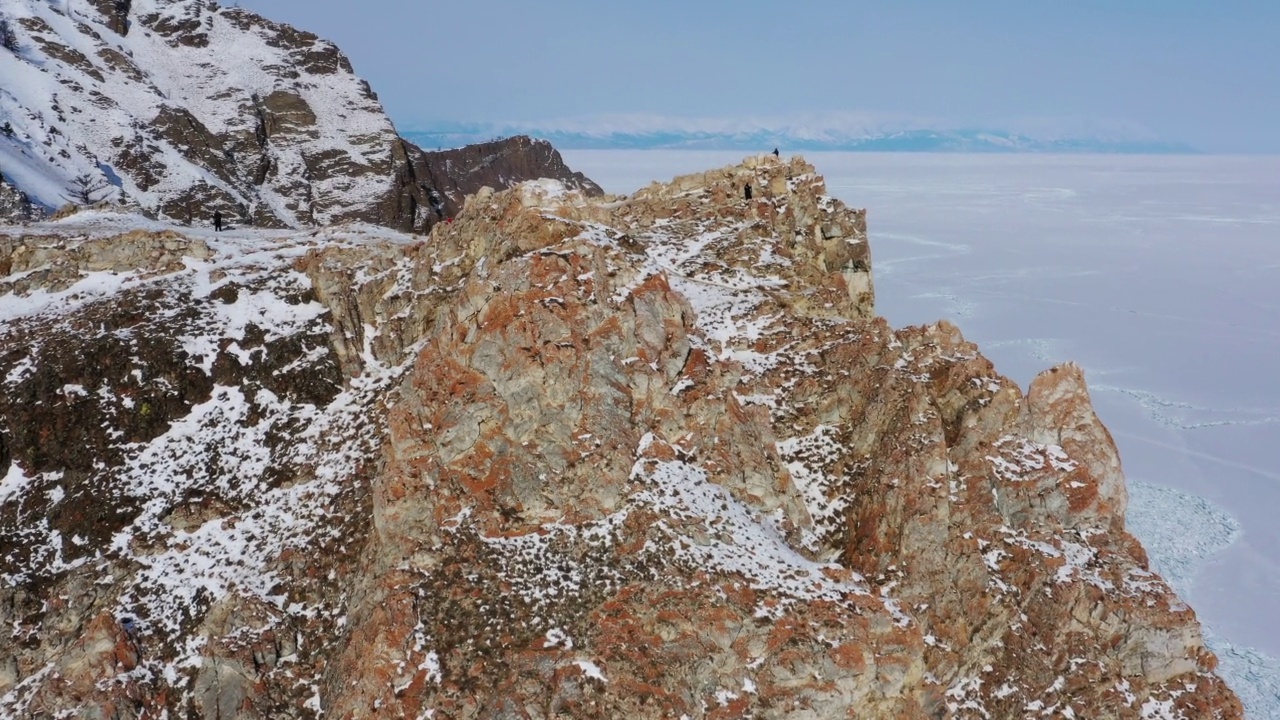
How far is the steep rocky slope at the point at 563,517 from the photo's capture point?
17.5 m

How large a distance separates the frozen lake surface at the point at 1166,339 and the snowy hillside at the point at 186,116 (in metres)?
70.9

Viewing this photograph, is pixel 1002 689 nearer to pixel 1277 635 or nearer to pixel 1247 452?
pixel 1277 635

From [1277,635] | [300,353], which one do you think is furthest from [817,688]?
[1277,635]

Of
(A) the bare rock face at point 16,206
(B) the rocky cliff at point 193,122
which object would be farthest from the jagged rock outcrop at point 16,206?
(B) the rocky cliff at point 193,122

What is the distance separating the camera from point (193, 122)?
90.1m

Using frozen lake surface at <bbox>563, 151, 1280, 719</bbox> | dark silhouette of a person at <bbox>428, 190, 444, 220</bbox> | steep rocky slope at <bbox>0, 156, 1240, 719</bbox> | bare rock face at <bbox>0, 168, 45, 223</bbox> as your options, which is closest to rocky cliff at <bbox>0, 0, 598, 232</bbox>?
bare rock face at <bbox>0, 168, 45, 223</bbox>

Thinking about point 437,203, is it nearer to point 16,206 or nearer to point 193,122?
point 193,122

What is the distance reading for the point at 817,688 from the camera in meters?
17.0

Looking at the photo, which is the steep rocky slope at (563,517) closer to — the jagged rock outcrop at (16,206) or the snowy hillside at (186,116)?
the jagged rock outcrop at (16,206)

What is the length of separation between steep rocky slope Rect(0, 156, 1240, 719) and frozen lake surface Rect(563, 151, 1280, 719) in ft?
57.1

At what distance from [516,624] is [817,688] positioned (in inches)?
278

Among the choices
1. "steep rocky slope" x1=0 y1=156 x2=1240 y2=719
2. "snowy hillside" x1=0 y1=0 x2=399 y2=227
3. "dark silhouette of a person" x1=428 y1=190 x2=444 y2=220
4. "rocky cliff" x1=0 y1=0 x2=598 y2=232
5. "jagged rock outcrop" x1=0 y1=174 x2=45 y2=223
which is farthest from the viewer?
"dark silhouette of a person" x1=428 y1=190 x2=444 y2=220

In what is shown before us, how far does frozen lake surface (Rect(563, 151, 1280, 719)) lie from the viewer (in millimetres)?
38500

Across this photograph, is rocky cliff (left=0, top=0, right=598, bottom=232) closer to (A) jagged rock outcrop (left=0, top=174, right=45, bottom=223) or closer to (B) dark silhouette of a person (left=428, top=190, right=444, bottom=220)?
(A) jagged rock outcrop (left=0, top=174, right=45, bottom=223)
